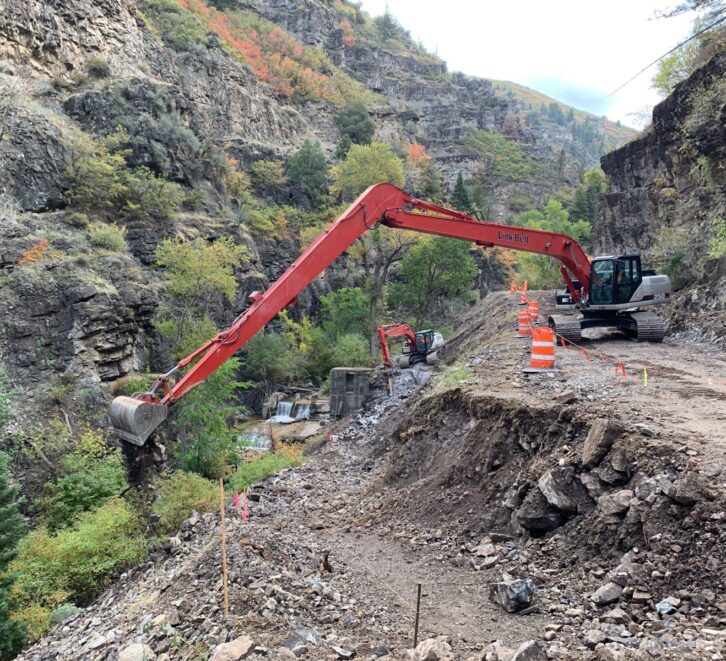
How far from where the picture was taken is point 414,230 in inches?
386

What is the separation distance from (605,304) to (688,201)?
9.59m

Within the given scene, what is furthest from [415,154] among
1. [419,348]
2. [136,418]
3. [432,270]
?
[136,418]

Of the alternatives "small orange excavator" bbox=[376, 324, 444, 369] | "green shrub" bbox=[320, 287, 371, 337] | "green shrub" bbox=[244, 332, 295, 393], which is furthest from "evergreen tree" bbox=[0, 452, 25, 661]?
"green shrub" bbox=[320, 287, 371, 337]

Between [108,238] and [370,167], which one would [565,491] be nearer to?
[108,238]

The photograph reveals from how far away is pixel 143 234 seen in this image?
80.3 ft

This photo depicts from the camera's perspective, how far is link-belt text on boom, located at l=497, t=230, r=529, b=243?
11008 mm

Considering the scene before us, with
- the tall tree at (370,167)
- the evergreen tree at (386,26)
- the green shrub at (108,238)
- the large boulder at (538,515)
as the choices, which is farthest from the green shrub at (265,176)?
the evergreen tree at (386,26)

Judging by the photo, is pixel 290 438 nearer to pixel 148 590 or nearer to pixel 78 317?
pixel 78 317

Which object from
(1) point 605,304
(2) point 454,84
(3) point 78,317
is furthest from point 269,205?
(2) point 454,84

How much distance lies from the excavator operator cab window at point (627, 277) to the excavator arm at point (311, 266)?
81 cm

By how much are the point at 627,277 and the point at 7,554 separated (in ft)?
50.1

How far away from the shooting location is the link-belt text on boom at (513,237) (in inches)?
433

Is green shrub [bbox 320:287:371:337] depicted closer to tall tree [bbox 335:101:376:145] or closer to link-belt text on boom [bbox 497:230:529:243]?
link-belt text on boom [bbox 497:230:529:243]

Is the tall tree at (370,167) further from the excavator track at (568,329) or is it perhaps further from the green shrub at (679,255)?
the excavator track at (568,329)
